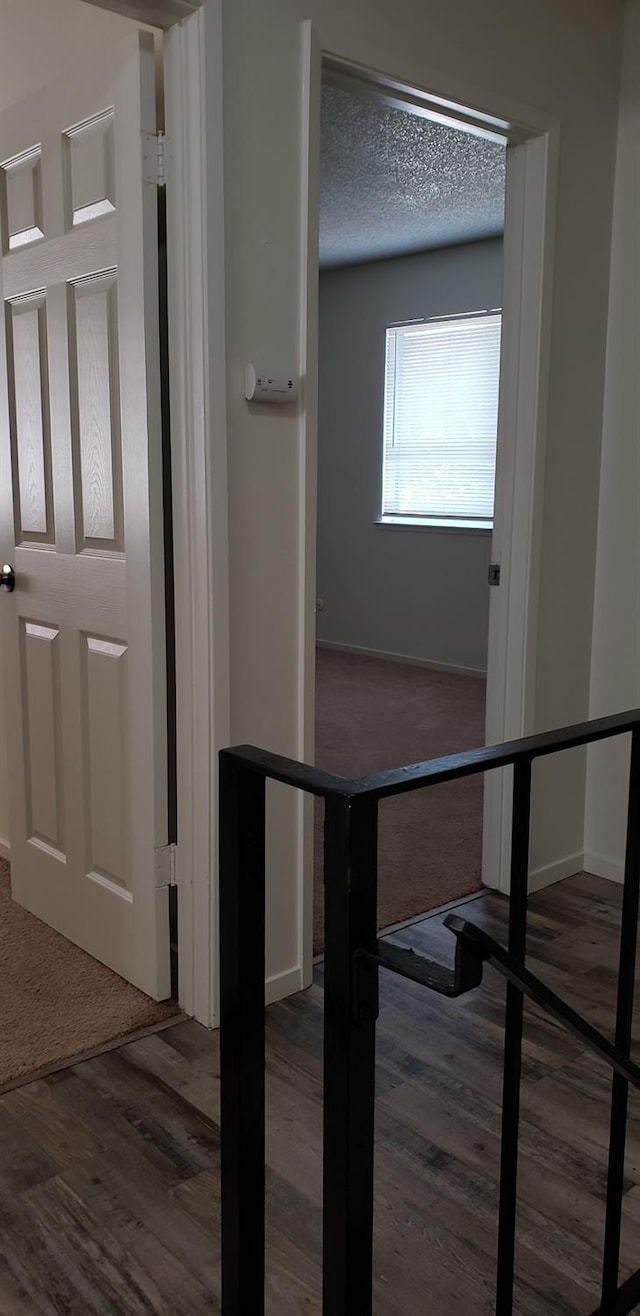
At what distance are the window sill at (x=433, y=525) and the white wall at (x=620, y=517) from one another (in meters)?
3.01

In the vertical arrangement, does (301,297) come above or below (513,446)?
above

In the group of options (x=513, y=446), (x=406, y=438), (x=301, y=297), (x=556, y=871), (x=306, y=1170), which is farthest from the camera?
(x=406, y=438)

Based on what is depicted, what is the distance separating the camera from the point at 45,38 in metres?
2.38

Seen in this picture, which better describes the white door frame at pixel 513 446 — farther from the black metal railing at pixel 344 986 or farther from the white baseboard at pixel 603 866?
the black metal railing at pixel 344 986

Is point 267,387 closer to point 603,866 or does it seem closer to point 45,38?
point 45,38

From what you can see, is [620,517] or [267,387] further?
[620,517]

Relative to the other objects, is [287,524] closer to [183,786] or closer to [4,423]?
[183,786]

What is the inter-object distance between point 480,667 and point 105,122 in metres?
4.41

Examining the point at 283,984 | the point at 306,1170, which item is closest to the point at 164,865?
the point at 283,984

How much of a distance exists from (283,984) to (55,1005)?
502 millimetres

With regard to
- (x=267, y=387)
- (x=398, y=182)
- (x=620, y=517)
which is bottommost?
(x=620, y=517)

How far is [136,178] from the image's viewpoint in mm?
1990

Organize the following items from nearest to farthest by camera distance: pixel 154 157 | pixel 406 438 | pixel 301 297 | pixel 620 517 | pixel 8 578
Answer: pixel 154 157
pixel 301 297
pixel 8 578
pixel 620 517
pixel 406 438

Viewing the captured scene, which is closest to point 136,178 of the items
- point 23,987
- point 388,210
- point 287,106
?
point 287,106
